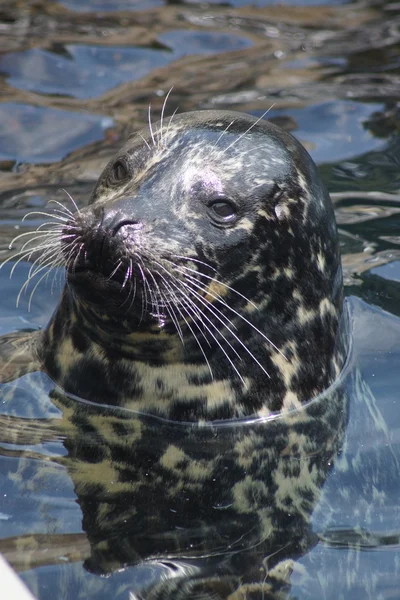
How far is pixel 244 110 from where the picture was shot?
918 centimetres

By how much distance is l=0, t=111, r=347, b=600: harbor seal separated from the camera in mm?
4660

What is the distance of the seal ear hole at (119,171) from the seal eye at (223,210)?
0.47 meters

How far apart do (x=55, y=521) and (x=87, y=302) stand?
97 cm

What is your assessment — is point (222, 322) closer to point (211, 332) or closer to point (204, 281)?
point (211, 332)

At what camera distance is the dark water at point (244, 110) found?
14.5ft

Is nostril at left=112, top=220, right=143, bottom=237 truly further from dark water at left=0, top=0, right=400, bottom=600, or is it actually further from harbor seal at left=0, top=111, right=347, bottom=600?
dark water at left=0, top=0, right=400, bottom=600

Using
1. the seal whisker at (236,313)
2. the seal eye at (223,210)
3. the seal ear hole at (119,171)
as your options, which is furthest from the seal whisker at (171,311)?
the seal ear hole at (119,171)

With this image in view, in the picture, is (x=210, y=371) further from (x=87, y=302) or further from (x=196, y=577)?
(x=196, y=577)

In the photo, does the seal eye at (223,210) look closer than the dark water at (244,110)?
No

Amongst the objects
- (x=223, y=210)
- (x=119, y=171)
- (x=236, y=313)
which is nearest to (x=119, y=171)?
(x=119, y=171)

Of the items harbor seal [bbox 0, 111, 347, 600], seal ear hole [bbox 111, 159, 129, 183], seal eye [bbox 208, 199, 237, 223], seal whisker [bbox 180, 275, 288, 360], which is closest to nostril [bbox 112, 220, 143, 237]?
harbor seal [bbox 0, 111, 347, 600]

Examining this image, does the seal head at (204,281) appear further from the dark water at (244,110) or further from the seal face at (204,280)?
the dark water at (244,110)

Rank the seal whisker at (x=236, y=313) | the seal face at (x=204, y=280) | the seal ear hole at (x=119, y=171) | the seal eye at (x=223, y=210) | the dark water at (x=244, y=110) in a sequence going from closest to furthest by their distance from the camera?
the dark water at (x=244, y=110) < the seal face at (x=204, y=280) < the seal whisker at (x=236, y=313) < the seal eye at (x=223, y=210) < the seal ear hole at (x=119, y=171)

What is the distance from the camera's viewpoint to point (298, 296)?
5324mm
